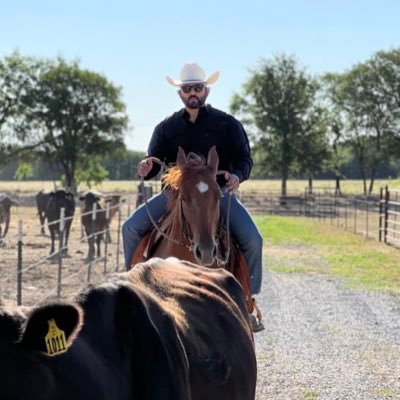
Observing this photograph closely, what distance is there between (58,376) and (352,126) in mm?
68731

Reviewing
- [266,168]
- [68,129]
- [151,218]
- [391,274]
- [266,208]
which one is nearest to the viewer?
[151,218]

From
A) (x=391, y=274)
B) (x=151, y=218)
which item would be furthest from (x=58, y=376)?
(x=391, y=274)

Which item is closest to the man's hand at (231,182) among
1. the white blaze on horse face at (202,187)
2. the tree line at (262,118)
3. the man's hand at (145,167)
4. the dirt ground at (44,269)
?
the white blaze on horse face at (202,187)

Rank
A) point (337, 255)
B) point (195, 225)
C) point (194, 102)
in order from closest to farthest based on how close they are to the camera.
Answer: point (195, 225)
point (194, 102)
point (337, 255)

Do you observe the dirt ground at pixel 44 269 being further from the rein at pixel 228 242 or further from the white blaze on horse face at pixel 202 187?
the white blaze on horse face at pixel 202 187

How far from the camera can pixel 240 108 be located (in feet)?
227

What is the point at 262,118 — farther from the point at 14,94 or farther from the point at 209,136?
the point at 209,136

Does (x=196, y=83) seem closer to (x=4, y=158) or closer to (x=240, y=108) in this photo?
(x=4, y=158)

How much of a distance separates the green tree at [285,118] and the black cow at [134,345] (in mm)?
60754

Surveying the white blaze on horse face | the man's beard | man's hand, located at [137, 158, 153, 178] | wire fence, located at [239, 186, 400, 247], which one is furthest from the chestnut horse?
wire fence, located at [239, 186, 400, 247]

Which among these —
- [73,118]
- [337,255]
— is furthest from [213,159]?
[73,118]

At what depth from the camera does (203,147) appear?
6938 mm

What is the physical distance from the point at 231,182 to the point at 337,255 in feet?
49.4

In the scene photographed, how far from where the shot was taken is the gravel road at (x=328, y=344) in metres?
7.42
